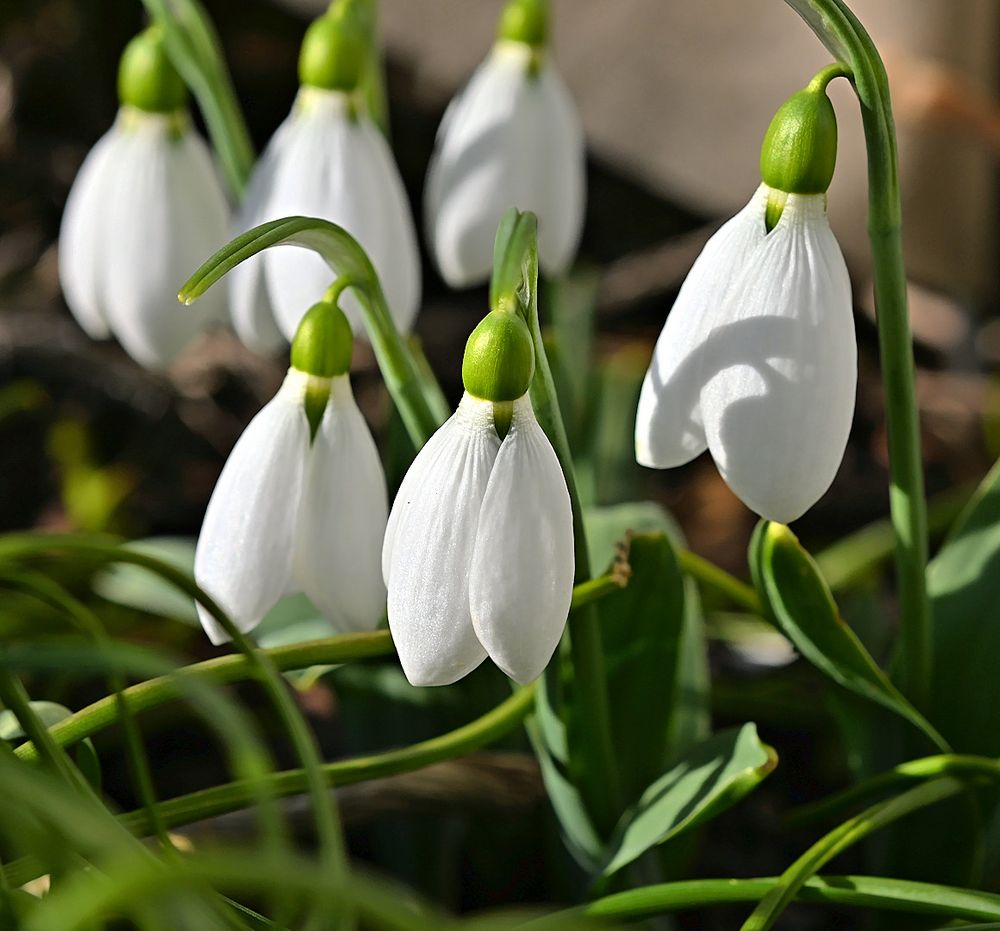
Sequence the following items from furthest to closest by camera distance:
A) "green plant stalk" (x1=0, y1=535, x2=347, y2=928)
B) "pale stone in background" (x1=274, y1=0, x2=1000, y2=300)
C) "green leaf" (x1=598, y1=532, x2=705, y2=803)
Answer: "pale stone in background" (x1=274, y1=0, x2=1000, y2=300) → "green leaf" (x1=598, y1=532, x2=705, y2=803) → "green plant stalk" (x1=0, y1=535, x2=347, y2=928)

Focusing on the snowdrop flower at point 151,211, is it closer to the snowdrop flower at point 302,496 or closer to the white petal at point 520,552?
the snowdrop flower at point 302,496

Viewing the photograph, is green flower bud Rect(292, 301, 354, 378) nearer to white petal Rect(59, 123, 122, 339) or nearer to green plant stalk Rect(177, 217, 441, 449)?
green plant stalk Rect(177, 217, 441, 449)

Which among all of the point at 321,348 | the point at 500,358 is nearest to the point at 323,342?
the point at 321,348

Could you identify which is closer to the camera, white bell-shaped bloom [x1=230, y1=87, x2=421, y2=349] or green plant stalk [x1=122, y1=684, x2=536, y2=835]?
green plant stalk [x1=122, y1=684, x2=536, y2=835]

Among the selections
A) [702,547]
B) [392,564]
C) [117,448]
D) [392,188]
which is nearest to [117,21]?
[117,448]

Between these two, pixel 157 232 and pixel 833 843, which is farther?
pixel 157 232

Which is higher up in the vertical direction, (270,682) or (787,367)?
(787,367)

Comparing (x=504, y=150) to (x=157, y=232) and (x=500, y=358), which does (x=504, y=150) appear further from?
(x=500, y=358)

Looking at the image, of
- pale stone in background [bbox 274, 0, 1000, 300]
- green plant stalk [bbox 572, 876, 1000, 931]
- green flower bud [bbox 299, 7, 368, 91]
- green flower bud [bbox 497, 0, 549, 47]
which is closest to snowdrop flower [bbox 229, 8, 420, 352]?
green flower bud [bbox 299, 7, 368, 91]
